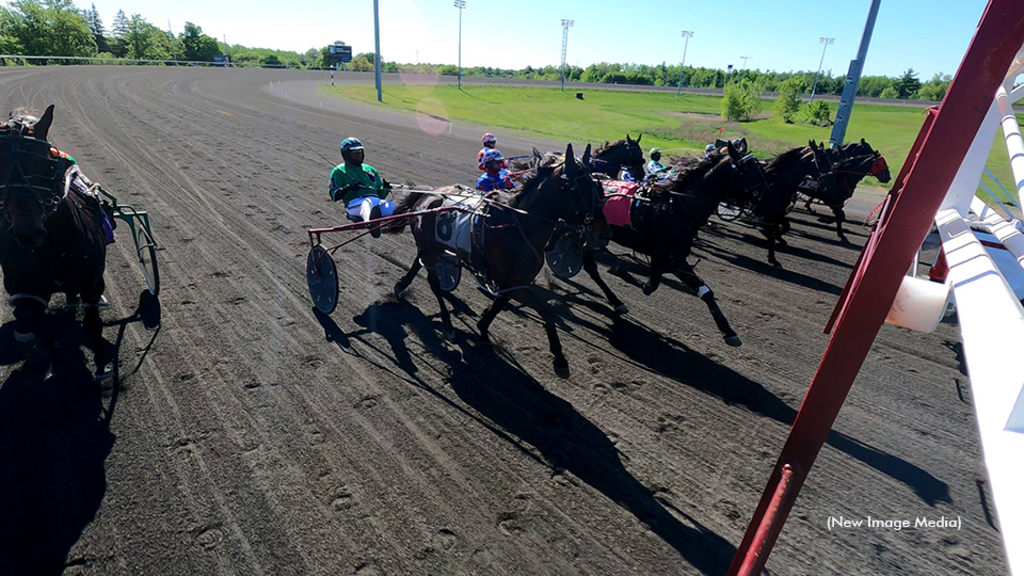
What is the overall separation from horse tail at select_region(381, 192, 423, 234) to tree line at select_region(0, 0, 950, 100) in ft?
110

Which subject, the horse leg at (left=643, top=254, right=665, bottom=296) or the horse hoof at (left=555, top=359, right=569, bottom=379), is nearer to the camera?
the horse hoof at (left=555, top=359, right=569, bottom=379)

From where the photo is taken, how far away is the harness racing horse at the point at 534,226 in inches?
203

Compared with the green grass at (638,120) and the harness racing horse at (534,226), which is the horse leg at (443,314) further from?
the green grass at (638,120)

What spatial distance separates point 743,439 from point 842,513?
0.94 metres

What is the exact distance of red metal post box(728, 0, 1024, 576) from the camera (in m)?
1.02

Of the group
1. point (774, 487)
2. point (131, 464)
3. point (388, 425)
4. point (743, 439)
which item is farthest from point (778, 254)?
point (131, 464)

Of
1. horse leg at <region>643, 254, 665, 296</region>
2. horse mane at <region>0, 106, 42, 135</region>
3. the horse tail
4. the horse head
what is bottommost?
horse leg at <region>643, 254, 665, 296</region>

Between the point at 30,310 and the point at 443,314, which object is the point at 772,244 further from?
the point at 30,310

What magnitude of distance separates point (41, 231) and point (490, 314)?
4.07 m

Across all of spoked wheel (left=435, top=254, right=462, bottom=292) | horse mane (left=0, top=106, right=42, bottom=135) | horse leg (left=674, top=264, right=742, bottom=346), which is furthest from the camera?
spoked wheel (left=435, top=254, right=462, bottom=292)

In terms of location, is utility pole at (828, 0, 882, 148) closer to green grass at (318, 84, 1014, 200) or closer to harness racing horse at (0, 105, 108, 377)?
green grass at (318, 84, 1014, 200)

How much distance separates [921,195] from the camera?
1093 mm

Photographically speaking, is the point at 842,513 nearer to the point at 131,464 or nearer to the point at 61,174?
the point at 131,464

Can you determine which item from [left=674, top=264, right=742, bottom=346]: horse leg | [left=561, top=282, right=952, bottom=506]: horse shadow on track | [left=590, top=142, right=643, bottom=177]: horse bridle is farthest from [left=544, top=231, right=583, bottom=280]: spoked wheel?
[left=590, top=142, right=643, bottom=177]: horse bridle
